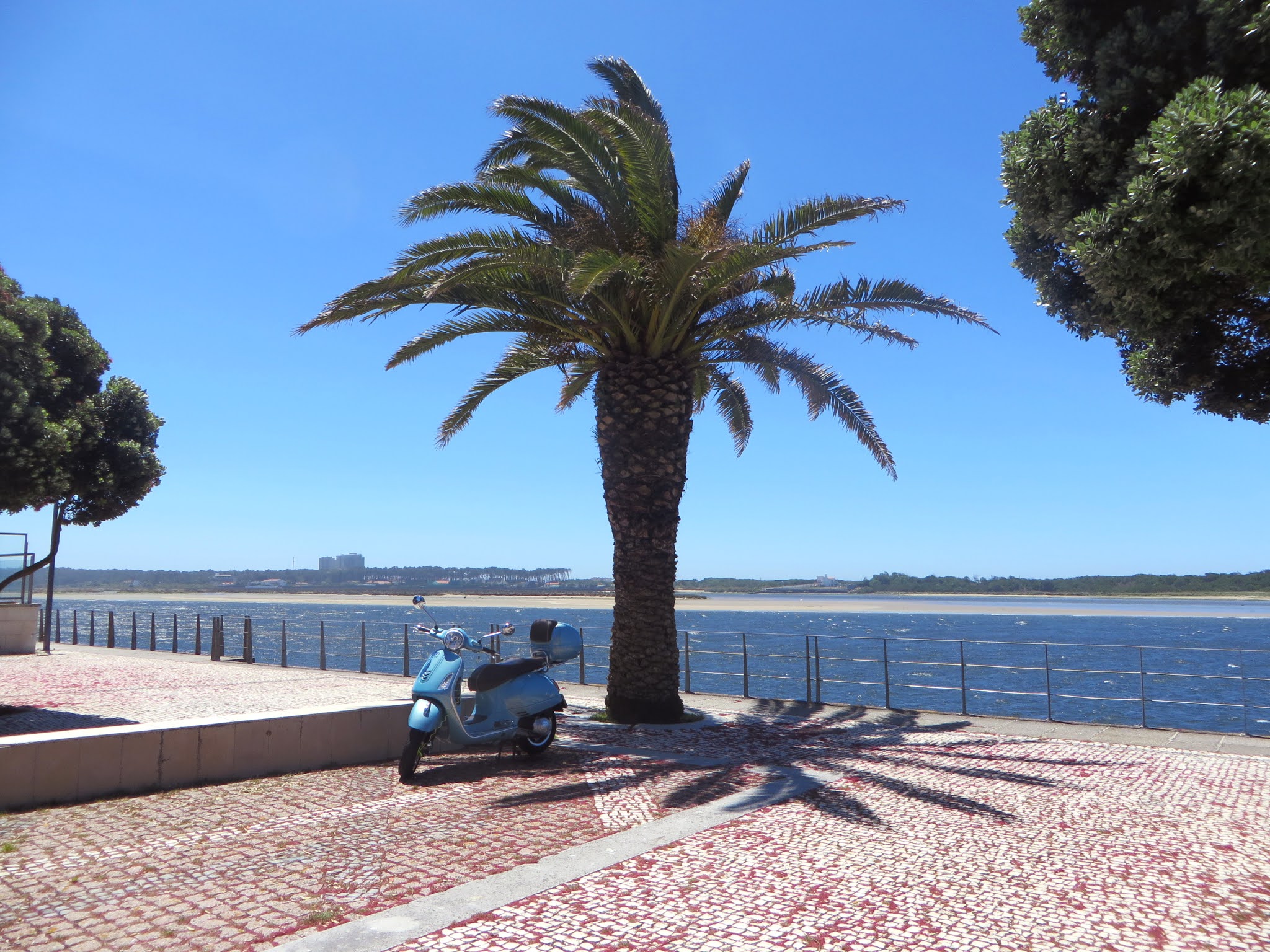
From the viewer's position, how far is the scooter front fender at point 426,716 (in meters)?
7.33

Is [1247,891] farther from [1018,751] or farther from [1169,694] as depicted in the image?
[1169,694]

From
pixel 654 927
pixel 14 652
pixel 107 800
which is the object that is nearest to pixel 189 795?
pixel 107 800

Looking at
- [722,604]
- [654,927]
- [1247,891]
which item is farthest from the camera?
[722,604]

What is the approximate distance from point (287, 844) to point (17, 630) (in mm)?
19370

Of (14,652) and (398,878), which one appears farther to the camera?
(14,652)

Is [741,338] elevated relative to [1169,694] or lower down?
elevated

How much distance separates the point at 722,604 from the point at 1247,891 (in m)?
137

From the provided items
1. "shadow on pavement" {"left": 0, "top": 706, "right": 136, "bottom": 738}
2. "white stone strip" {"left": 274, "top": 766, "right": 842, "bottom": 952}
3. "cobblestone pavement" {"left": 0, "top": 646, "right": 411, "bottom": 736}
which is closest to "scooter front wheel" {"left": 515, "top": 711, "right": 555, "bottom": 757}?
"white stone strip" {"left": 274, "top": 766, "right": 842, "bottom": 952}

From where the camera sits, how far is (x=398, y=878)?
480cm

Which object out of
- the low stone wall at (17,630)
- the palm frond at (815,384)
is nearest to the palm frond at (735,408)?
the palm frond at (815,384)

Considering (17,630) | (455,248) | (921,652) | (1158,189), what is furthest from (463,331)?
(921,652)

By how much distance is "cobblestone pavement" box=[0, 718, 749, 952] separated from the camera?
4211mm

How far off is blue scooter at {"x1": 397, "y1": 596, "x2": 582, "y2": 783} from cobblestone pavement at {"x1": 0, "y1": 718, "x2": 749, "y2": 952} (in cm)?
30

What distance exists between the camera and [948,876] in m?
4.98
